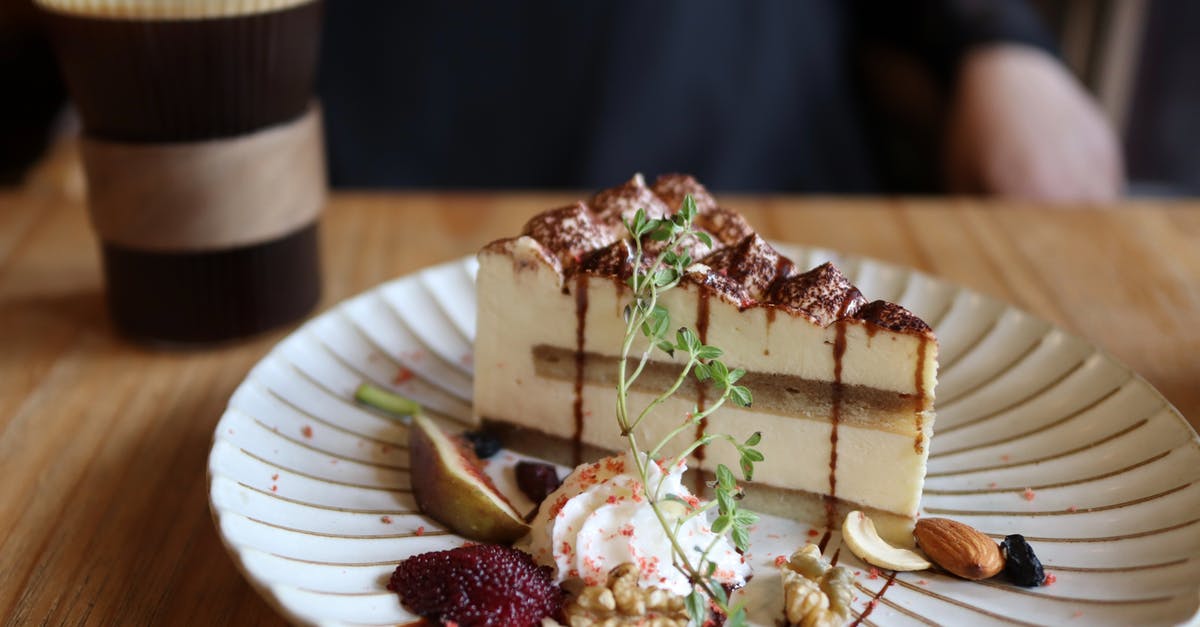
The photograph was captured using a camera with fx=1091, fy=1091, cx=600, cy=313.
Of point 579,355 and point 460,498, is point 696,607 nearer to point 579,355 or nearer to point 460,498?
point 460,498

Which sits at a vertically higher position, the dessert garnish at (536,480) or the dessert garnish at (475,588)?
the dessert garnish at (475,588)

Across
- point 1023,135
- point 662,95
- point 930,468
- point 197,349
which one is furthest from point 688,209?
point 1023,135

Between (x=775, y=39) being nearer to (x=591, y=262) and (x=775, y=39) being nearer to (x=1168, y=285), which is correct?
(x=1168, y=285)

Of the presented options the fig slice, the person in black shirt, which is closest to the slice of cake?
the fig slice

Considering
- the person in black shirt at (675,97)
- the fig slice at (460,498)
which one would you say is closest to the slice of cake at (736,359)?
the fig slice at (460,498)

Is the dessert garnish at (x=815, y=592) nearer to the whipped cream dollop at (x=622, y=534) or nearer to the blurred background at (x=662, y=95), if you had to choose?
the whipped cream dollop at (x=622, y=534)
